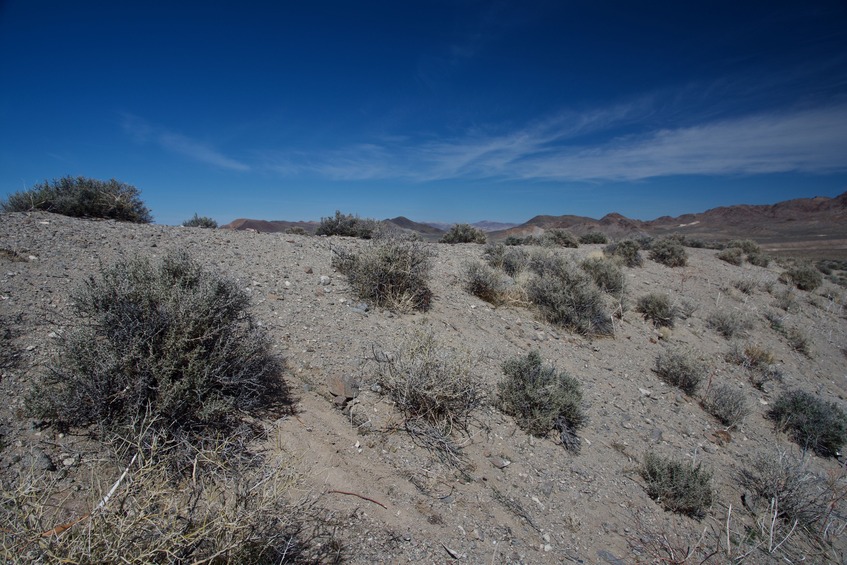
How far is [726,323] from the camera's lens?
8.00 meters

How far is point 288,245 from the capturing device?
21.8 ft

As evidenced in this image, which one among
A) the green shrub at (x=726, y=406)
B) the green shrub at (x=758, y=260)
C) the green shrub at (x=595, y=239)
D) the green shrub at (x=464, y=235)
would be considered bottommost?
the green shrub at (x=726, y=406)

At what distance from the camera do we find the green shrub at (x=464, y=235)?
37.2 feet

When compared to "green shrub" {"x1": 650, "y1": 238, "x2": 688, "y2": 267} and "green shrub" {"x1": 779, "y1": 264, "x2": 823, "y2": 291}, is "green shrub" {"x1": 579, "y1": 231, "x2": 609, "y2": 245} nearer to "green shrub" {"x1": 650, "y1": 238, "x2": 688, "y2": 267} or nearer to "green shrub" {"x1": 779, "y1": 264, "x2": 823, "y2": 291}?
"green shrub" {"x1": 650, "y1": 238, "x2": 688, "y2": 267}

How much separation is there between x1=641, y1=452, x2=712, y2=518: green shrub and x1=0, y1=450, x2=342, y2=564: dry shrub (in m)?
3.03

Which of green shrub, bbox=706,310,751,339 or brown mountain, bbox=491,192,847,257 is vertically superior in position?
brown mountain, bbox=491,192,847,257

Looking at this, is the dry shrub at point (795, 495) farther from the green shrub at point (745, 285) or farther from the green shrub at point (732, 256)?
the green shrub at point (732, 256)

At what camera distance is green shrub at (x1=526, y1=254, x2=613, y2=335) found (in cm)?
641

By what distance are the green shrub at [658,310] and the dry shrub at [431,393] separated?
5931 mm

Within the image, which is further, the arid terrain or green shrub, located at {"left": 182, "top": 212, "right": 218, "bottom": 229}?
green shrub, located at {"left": 182, "top": 212, "right": 218, "bottom": 229}

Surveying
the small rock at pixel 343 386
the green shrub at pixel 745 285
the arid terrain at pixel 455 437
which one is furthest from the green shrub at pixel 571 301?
the green shrub at pixel 745 285

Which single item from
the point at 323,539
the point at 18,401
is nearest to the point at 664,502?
the point at 323,539

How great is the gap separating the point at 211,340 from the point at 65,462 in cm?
105

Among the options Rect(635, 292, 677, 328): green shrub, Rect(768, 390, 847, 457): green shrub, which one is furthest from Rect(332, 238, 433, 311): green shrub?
Rect(768, 390, 847, 457): green shrub
